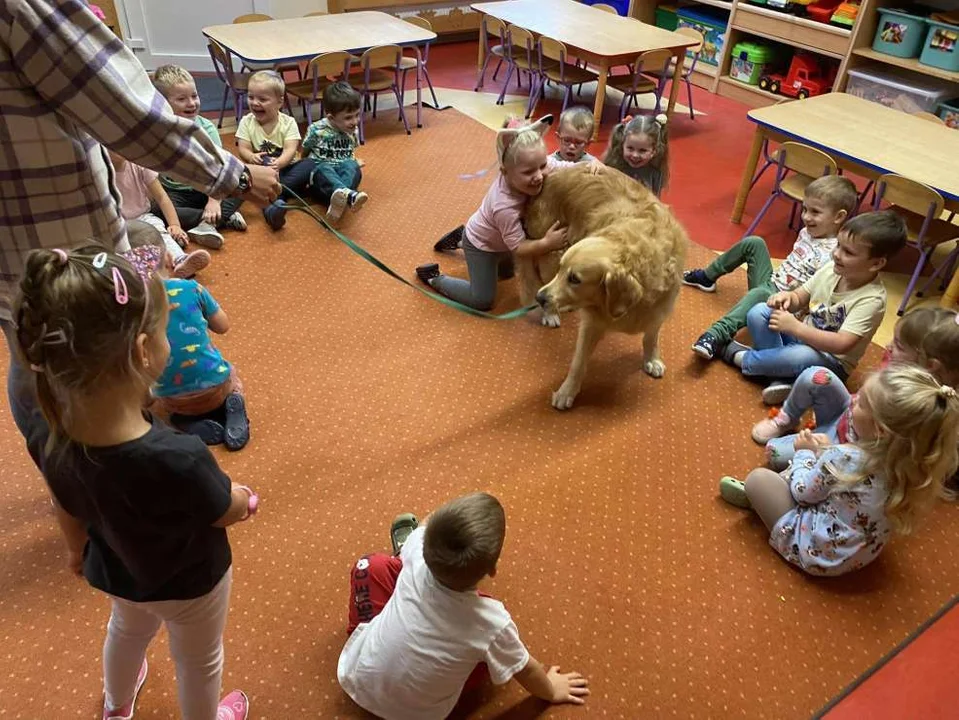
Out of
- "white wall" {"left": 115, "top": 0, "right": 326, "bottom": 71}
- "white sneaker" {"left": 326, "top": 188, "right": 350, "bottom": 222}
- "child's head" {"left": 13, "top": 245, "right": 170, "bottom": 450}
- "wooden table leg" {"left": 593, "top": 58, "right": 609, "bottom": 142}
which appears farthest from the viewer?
"white wall" {"left": 115, "top": 0, "right": 326, "bottom": 71}

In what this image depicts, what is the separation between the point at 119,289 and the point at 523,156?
2210 millimetres

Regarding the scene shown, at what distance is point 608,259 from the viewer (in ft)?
8.46

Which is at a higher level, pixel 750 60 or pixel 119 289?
pixel 119 289

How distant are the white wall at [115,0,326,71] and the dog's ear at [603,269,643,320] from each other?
5380 millimetres

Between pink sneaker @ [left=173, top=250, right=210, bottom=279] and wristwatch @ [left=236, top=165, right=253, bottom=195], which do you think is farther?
pink sneaker @ [left=173, top=250, right=210, bottom=279]

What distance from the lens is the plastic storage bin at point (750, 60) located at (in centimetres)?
636

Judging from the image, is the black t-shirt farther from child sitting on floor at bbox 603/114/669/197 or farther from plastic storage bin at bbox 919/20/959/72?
plastic storage bin at bbox 919/20/959/72

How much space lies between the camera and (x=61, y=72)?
1.41m

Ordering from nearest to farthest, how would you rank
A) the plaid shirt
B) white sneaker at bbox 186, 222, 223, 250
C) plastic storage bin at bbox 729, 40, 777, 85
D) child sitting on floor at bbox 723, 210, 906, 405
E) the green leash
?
the plaid shirt, the green leash, child sitting on floor at bbox 723, 210, 906, 405, white sneaker at bbox 186, 222, 223, 250, plastic storage bin at bbox 729, 40, 777, 85

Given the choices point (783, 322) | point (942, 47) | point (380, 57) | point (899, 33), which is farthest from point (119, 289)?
point (899, 33)

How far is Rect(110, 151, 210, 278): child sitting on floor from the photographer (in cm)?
343

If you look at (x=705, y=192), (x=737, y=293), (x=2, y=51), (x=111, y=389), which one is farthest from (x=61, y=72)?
(x=705, y=192)

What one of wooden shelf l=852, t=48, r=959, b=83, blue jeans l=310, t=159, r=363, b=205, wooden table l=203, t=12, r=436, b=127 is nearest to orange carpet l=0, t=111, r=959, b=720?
blue jeans l=310, t=159, r=363, b=205

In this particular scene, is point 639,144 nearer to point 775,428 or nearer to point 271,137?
point 775,428
